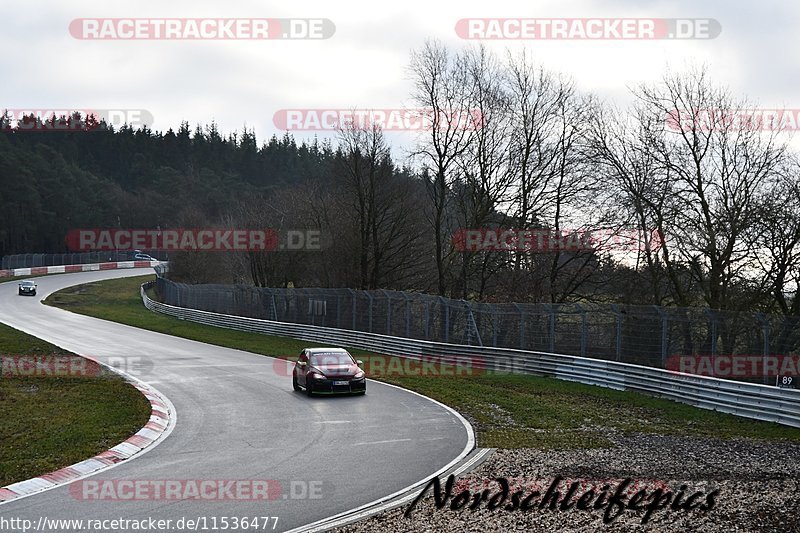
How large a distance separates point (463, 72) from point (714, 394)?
26.0m

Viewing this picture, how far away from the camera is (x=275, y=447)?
46.0ft

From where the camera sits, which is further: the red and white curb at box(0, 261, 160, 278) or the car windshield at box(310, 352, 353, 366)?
the red and white curb at box(0, 261, 160, 278)

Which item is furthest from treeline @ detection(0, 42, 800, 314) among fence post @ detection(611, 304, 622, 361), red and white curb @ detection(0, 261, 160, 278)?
red and white curb @ detection(0, 261, 160, 278)

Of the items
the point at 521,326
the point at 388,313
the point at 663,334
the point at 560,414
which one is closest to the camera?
the point at 560,414

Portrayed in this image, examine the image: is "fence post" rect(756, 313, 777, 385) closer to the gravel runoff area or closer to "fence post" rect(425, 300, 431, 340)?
the gravel runoff area

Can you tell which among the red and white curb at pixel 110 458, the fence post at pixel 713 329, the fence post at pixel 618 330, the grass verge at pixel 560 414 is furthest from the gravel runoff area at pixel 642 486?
the fence post at pixel 618 330

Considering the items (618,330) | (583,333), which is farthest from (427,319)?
(618,330)

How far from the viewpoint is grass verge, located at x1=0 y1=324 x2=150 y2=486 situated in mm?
13078

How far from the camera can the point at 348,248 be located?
160 feet

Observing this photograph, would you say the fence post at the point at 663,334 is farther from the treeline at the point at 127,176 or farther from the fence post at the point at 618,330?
the treeline at the point at 127,176

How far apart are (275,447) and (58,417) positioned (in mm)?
6470

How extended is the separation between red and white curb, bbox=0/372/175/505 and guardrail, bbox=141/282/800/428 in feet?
39.4

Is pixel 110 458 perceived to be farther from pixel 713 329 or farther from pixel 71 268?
pixel 71 268

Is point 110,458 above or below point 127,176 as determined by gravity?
below
